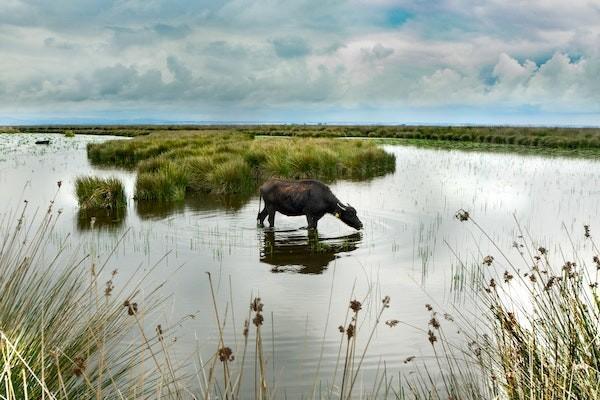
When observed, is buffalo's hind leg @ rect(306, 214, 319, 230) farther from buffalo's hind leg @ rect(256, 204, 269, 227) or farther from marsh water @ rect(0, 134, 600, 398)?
buffalo's hind leg @ rect(256, 204, 269, 227)

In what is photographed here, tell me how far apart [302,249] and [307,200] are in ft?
4.93

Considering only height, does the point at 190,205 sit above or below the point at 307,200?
below

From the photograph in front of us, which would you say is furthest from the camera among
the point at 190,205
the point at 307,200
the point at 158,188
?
the point at 158,188

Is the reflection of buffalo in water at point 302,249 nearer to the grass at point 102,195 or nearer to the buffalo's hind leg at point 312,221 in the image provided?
the buffalo's hind leg at point 312,221

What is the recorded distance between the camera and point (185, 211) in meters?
15.4

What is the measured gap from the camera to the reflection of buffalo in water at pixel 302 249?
9.73 meters

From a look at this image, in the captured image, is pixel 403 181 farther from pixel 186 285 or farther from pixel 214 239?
pixel 186 285

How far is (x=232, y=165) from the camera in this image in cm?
2036

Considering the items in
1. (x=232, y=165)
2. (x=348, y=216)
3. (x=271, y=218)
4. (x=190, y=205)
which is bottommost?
(x=190, y=205)

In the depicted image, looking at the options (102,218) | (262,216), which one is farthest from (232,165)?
(262,216)

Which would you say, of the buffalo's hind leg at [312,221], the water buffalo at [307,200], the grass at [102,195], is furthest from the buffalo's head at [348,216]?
the grass at [102,195]

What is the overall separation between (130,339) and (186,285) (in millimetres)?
2257

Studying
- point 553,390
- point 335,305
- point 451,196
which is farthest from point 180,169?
point 553,390

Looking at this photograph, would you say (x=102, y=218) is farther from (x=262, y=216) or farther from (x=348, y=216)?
(x=348, y=216)
